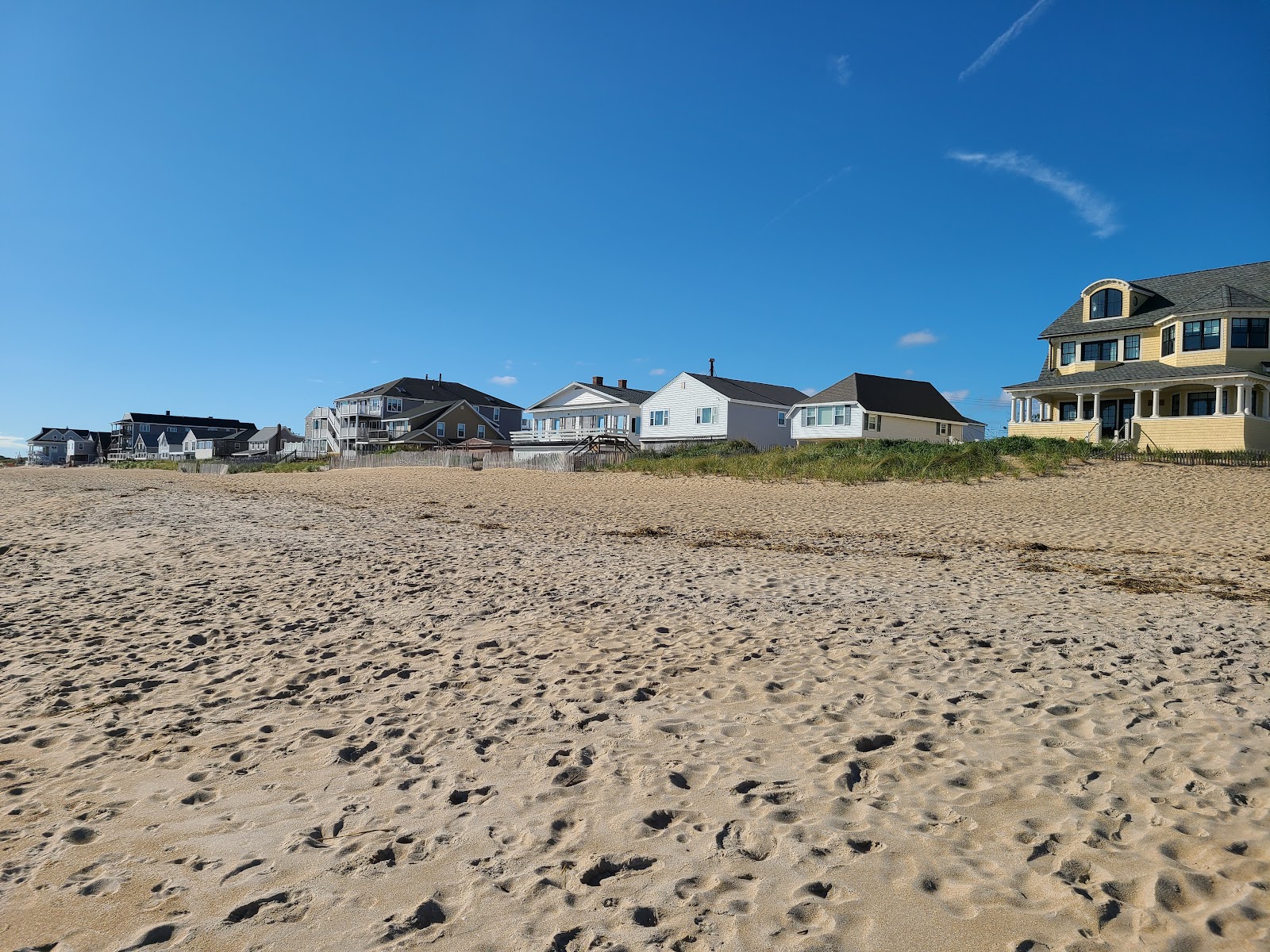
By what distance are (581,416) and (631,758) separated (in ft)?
168

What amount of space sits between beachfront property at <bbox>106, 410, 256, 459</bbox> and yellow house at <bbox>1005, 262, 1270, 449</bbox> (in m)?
104

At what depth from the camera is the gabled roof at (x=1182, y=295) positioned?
30156 mm

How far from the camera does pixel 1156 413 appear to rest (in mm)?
29703

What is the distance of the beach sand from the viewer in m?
2.91

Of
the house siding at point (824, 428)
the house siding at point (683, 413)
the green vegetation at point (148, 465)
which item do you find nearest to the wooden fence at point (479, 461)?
the house siding at point (683, 413)

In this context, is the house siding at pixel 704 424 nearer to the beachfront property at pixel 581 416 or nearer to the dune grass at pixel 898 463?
the beachfront property at pixel 581 416

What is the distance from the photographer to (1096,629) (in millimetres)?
7180

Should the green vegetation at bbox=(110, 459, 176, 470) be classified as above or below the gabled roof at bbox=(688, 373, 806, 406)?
below

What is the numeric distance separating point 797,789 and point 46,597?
31.0ft

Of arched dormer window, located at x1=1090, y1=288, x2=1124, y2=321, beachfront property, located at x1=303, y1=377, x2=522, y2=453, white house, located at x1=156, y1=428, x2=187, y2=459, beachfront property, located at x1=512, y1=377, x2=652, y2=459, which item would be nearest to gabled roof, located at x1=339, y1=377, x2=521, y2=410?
beachfront property, located at x1=303, y1=377, x2=522, y2=453

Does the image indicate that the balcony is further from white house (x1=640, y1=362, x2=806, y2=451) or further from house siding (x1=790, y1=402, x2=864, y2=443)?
house siding (x1=790, y1=402, x2=864, y2=443)

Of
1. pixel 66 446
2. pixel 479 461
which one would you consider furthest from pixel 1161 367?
pixel 66 446

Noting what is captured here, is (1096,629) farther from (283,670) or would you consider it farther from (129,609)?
(129,609)

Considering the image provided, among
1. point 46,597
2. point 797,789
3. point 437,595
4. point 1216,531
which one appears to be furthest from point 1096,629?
point 46,597
